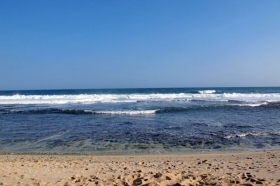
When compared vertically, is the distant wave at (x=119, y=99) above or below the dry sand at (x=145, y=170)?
above

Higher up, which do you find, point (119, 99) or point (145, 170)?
point (119, 99)

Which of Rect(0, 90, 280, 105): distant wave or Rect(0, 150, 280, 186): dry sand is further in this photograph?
Rect(0, 90, 280, 105): distant wave

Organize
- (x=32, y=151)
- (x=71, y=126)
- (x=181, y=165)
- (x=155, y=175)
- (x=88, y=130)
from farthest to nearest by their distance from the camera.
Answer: (x=71, y=126), (x=88, y=130), (x=32, y=151), (x=181, y=165), (x=155, y=175)

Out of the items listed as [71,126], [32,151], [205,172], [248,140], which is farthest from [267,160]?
[71,126]

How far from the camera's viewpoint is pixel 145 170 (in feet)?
20.8

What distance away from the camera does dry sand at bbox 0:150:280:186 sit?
5.33m

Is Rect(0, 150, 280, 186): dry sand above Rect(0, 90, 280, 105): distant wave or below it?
below

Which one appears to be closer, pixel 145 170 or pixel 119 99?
pixel 145 170

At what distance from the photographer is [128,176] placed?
5.69 m

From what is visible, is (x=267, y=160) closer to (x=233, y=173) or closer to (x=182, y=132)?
(x=233, y=173)

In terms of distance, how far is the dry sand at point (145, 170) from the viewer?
5332 millimetres

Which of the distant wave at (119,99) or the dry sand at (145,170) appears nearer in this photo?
the dry sand at (145,170)

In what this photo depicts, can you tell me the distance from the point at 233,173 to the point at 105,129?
346 inches

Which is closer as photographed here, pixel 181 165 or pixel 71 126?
pixel 181 165
